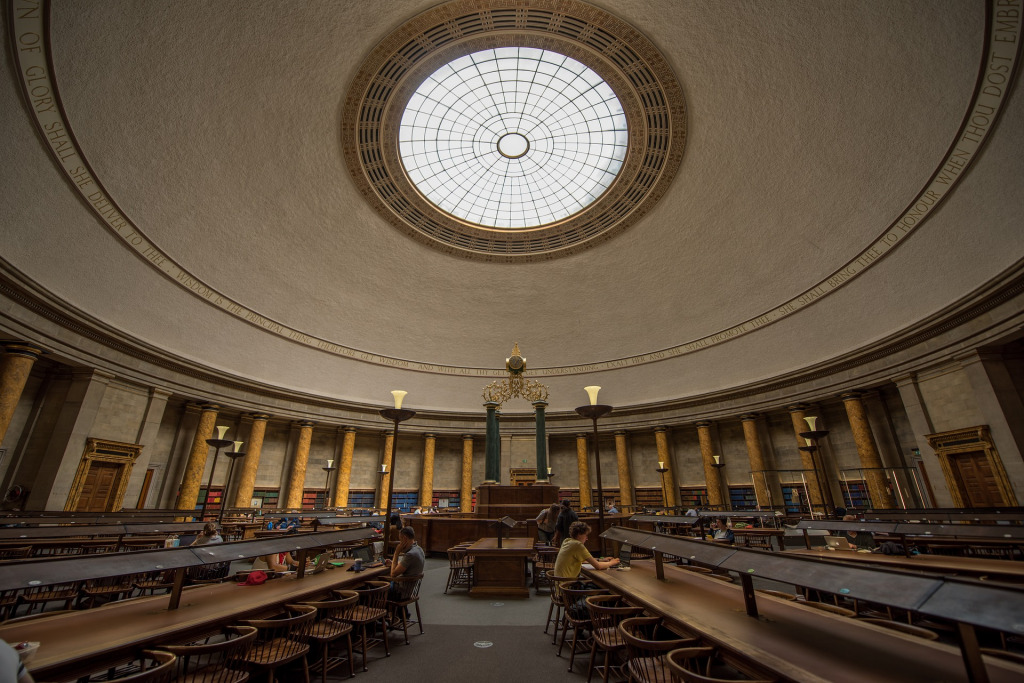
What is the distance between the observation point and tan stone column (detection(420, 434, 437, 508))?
20.3m

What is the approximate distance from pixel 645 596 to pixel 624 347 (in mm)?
15332

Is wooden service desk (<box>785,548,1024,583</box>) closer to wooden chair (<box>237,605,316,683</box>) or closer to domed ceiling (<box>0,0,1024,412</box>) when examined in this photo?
wooden chair (<box>237,605,316,683</box>)

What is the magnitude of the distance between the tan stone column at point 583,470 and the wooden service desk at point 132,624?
16653 mm

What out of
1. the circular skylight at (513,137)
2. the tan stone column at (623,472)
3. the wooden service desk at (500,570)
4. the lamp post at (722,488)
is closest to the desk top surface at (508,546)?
the wooden service desk at (500,570)

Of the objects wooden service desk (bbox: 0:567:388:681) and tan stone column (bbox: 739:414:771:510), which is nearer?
wooden service desk (bbox: 0:567:388:681)

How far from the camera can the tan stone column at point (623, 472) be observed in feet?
65.3

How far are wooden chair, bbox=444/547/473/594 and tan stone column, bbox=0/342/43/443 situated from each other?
1014 centimetres

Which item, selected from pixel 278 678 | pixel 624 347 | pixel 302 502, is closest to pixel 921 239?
pixel 624 347

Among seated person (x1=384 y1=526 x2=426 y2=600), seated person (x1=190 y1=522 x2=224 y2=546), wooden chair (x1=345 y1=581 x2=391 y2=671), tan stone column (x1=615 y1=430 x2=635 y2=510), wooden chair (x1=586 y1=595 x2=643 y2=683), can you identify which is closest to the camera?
wooden chair (x1=586 y1=595 x2=643 y2=683)

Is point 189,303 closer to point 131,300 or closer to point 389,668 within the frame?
point 131,300

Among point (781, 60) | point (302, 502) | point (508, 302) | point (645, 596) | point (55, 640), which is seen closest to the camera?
point (55, 640)

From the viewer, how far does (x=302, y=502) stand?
18.8 metres

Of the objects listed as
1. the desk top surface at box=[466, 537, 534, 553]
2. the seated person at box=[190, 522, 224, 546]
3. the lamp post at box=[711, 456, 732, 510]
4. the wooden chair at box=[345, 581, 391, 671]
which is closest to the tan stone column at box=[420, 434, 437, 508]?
the desk top surface at box=[466, 537, 534, 553]

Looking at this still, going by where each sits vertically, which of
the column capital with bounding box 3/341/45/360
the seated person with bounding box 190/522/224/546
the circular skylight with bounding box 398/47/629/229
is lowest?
the seated person with bounding box 190/522/224/546
